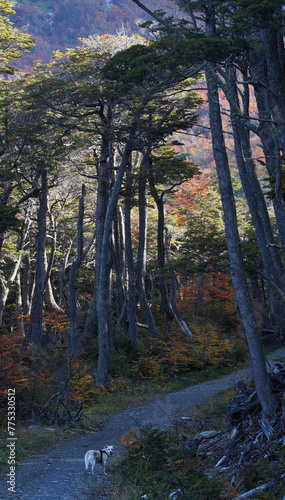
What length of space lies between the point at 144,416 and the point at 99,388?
341cm

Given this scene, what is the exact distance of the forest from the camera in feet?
27.2

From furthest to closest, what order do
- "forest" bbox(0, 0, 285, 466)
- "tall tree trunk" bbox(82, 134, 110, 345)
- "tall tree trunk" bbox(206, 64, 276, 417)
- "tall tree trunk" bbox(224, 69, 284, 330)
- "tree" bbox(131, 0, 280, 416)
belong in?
"tall tree trunk" bbox(82, 134, 110, 345), "tall tree trunk" bbox(224, 69, 284, 330), "forest" bbox(0, 0, 285, 466), "tree" bbox(131, 0, 280, 416), "tall tree trunk" bbox(206, 64, 276, 417)

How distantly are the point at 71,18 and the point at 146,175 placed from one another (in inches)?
4558

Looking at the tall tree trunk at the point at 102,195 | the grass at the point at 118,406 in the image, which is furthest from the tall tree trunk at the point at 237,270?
the tall tree trunk at the point at 102,195

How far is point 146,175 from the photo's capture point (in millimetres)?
16734

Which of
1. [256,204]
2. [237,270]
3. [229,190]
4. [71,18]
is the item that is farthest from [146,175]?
[71,18]

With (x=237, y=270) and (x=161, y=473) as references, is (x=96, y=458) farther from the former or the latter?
(x=237, y=270)

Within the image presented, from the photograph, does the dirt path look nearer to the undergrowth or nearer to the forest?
the undergrowth

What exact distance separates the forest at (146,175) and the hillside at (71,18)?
95612mm

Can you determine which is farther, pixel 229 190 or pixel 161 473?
pixel 229 190

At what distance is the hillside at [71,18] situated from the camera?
109 metres

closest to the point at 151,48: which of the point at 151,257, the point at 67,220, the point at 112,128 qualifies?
the point at 112,128

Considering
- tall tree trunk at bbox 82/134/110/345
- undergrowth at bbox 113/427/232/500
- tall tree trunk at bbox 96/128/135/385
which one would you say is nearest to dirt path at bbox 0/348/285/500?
undergrowth at bbox 113/427/232/500

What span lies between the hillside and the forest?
314ft
